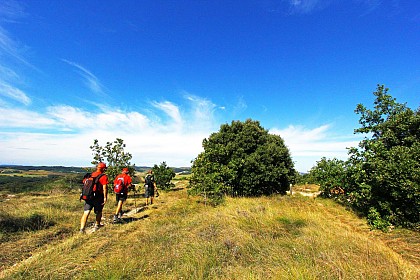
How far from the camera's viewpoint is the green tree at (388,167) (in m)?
7.02

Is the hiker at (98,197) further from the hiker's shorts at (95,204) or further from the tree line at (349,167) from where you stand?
the tree line at (349,167)

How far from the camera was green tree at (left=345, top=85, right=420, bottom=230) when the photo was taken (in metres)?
7.02

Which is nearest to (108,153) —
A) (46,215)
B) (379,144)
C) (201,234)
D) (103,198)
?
(46,215)

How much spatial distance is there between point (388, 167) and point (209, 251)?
7062 millimetres

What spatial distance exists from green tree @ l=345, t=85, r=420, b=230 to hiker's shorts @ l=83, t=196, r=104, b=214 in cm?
958

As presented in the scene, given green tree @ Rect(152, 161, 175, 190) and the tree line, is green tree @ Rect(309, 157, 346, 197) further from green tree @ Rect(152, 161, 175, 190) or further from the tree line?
green tree @ Rect(152, 161, 175, 190)

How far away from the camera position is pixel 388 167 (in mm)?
7426

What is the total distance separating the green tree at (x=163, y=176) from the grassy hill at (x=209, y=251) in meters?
12.8

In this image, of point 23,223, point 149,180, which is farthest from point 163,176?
point 23,223

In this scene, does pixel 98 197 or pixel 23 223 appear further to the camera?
pixel 23 223

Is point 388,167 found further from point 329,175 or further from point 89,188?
point 89,188

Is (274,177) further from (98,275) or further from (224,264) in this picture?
(98,275)

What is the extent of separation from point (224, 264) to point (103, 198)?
4973mm

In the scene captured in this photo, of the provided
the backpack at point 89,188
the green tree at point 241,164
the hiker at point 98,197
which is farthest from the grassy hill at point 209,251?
the green tree at point 241,164
